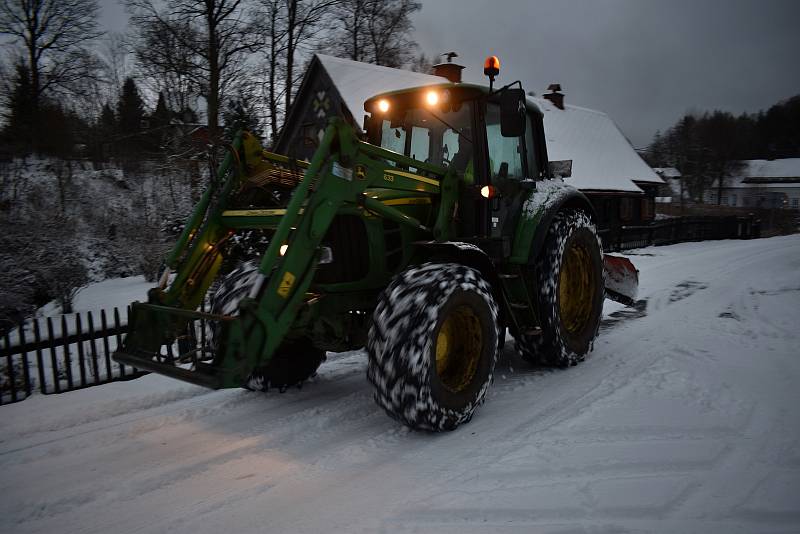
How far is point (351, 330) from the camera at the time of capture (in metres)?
4.18

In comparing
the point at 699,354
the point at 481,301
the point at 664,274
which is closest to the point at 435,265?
the point at 481,301

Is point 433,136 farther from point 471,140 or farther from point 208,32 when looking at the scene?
point 208,32

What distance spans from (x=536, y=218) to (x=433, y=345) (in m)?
1.84

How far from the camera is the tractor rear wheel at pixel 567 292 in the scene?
15.3 feet

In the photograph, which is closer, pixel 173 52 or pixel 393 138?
pixel 393 138

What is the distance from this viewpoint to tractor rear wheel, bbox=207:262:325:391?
432 centimetres

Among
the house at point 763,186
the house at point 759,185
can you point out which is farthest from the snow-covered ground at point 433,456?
the house at point 763,186

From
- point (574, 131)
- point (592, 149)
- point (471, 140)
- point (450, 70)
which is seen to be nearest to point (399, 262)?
point (471, 140)

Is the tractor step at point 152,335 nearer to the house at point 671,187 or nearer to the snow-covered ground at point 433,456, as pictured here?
the snow-covered ground at point 433,456

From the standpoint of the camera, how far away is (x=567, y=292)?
5.47m

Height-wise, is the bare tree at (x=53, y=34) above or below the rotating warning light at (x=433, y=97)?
above

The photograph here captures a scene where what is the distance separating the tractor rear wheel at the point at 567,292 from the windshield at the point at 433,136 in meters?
1.13

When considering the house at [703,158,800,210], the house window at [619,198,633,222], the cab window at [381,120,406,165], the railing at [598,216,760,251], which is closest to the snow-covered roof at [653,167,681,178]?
the house at [703,158,800,210]

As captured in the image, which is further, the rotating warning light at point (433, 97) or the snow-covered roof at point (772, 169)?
the snow-covered roof at point (772, 169)
